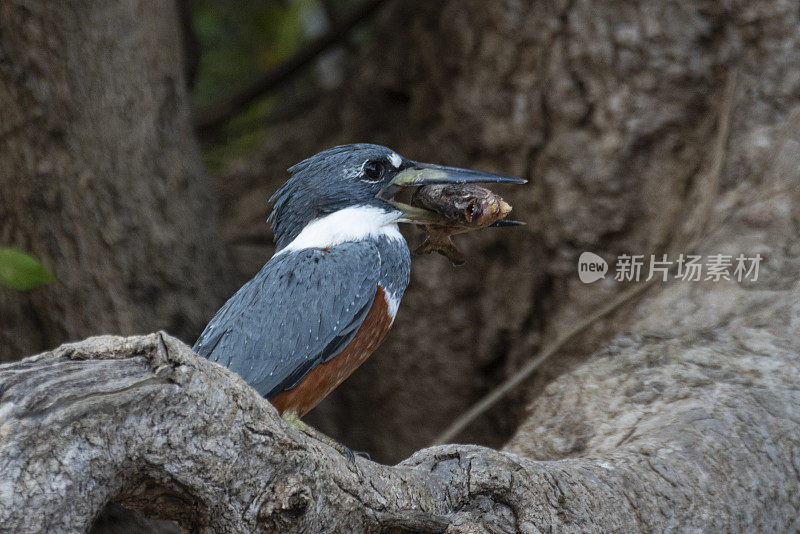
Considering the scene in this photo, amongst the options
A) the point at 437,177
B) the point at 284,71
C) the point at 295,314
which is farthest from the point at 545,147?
the point at 295,314

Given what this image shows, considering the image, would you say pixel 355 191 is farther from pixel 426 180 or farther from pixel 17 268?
pixel 17 268

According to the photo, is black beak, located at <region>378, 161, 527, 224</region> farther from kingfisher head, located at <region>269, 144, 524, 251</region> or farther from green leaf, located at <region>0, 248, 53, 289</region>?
green leaf, located at <region>0, 248, 53, 289</region>

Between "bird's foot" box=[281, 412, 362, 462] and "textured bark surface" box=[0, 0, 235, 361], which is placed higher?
"textured bark surface" box=[0, 0, 235, 361]

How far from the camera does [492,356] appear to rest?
14.2ft

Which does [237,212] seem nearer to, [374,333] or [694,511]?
[374,333]

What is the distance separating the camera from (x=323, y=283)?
247 centimetres

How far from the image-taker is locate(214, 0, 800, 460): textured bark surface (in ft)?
12.4

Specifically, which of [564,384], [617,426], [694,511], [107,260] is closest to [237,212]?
[107,260]

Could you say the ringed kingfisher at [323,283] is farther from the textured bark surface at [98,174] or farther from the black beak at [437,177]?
the textured bark surface at [98,174]

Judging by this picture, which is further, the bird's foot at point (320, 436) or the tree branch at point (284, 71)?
the tree branch at point (284, 71)

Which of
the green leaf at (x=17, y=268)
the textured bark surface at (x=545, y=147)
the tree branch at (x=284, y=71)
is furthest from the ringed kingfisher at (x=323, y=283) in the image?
the tree branch at (x=284, y=71)

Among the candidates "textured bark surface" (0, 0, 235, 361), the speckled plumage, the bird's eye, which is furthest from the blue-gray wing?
"textured bark surface" (0, 0, 235, 361)

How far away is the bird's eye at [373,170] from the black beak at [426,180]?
47mm

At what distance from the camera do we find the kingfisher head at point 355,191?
263 centimetres
